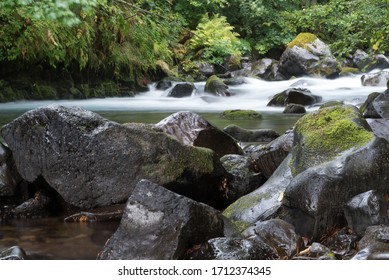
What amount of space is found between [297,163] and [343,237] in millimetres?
880

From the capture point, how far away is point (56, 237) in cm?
334

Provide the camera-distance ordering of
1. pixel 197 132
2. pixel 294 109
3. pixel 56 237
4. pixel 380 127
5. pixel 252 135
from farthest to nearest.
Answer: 1. pixel 294 109
2. pixel 252 135
3. pixel 197 132
4. pixel 380 127
5. pixel 56 237

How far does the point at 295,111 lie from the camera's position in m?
9.57

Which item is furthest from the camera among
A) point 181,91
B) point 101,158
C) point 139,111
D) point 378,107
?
point 181,91

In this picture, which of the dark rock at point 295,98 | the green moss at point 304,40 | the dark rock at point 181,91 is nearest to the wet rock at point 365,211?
the dark rock at point 295,98

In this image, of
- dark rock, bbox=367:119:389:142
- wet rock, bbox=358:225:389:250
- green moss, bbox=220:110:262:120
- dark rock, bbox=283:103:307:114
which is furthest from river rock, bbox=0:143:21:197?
dark rock, bbox=283:103:307:114

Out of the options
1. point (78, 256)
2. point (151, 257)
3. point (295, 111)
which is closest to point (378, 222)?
point (151, 257)

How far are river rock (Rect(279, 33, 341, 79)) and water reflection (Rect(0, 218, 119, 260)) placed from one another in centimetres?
1242

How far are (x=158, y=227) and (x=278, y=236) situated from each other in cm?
69

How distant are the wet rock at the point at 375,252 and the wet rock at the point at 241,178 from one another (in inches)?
70.7

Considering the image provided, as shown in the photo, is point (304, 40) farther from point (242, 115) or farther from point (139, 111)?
point (139, 111)

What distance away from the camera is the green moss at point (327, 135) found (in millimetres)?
3311

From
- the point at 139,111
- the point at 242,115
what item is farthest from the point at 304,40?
the point at 139,111
